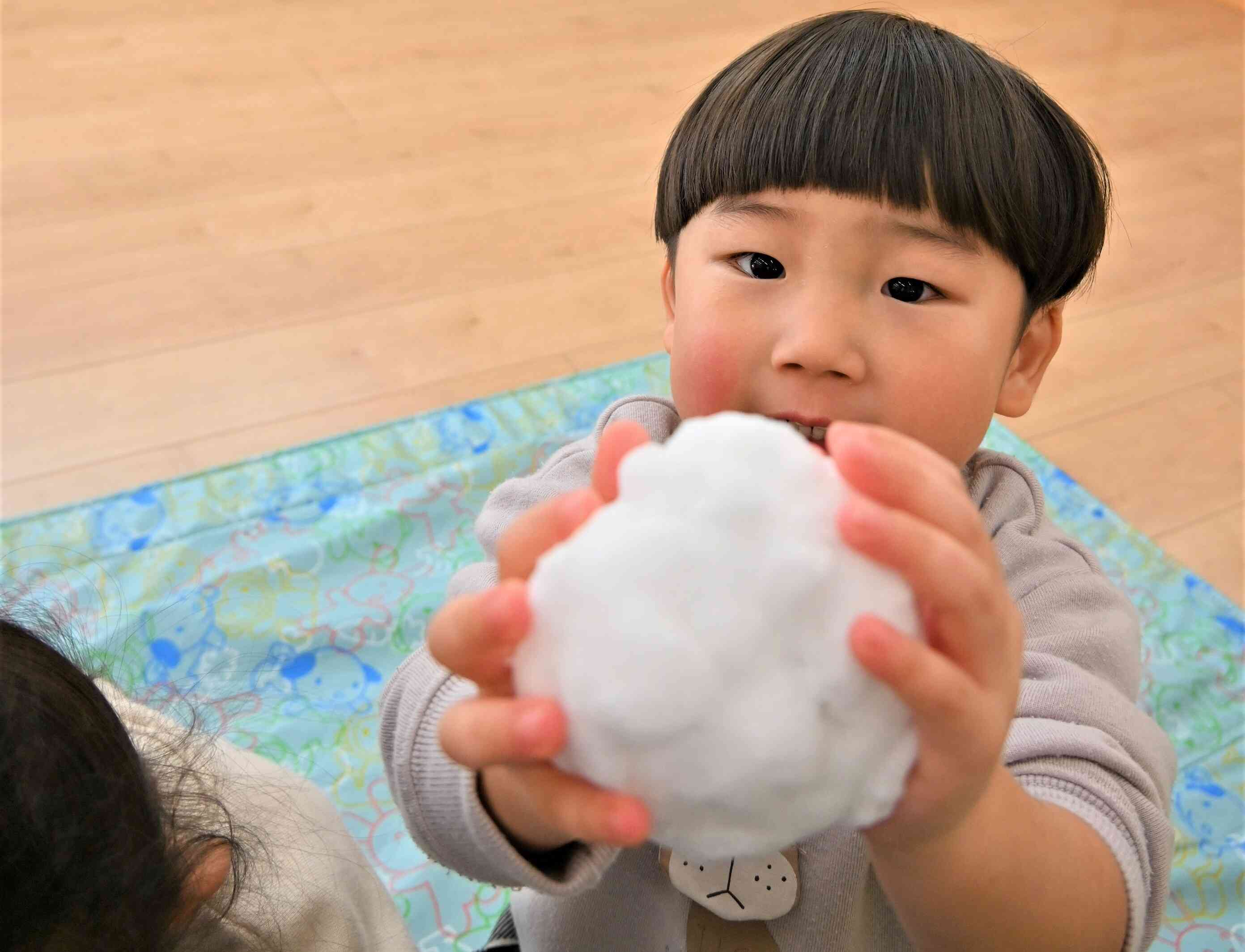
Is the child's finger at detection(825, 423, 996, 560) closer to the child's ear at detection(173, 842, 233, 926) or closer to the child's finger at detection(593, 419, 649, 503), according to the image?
the child's finger at detection(593, 419, 649, 503)

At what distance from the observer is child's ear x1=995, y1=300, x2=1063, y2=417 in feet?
2.57

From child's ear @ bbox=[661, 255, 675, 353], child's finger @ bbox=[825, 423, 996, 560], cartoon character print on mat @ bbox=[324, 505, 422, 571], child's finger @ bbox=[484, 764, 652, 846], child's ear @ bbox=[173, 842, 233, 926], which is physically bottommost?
cartoon character print on mat @ bbox=[324, 505, 422, 571]

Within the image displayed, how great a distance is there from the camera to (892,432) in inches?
19.5

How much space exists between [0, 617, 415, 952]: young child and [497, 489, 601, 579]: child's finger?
237mm

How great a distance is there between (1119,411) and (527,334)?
767 millimetres

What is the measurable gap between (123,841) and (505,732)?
0.80 feet

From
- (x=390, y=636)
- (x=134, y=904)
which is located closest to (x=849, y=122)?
(x=134, y=904)

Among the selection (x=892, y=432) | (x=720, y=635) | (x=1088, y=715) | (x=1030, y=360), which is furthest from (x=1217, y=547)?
(x=720, y=635)

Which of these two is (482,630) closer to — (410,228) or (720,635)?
(720,635)

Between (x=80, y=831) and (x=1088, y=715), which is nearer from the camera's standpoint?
(x=80, y=831)

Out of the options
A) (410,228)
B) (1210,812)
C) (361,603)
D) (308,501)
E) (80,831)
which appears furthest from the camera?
(410,228)

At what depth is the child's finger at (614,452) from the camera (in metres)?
0.47

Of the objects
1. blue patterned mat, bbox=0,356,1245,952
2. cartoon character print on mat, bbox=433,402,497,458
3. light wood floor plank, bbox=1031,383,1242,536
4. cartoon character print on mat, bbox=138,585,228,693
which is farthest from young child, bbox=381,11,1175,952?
light wood floor plank, bbox=1031,383,1242,536

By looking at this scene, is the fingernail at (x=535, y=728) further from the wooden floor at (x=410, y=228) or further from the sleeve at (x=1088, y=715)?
the wooden floor at (x=410, y=228)
